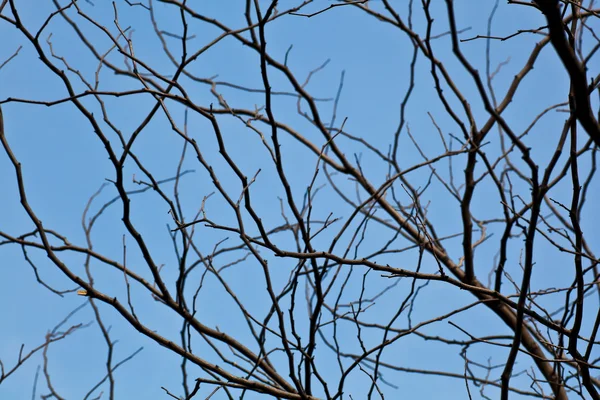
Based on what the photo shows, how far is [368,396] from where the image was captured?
2.03m

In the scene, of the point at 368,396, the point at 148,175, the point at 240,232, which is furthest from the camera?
the point at 148,175

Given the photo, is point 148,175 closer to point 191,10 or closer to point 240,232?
point 240,232

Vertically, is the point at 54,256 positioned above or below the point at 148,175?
below

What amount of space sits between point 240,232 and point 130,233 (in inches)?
16.6

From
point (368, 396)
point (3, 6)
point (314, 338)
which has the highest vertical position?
point (3, 6)

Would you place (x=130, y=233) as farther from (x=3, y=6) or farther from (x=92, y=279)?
(x=3, y=6)

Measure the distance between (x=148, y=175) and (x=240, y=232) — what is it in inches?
20.3

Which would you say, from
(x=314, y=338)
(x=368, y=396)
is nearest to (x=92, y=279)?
(x=314, y=338)

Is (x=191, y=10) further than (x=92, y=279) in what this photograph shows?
Yes

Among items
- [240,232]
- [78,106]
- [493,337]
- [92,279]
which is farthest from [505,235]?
[92,279]

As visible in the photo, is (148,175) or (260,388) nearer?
(260,388)

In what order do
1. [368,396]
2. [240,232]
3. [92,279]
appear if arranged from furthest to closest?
[92,279] < [368,396] < [240,232]

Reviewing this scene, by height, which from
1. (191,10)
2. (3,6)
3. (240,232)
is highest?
(191,10)

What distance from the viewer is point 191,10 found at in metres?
3.15
